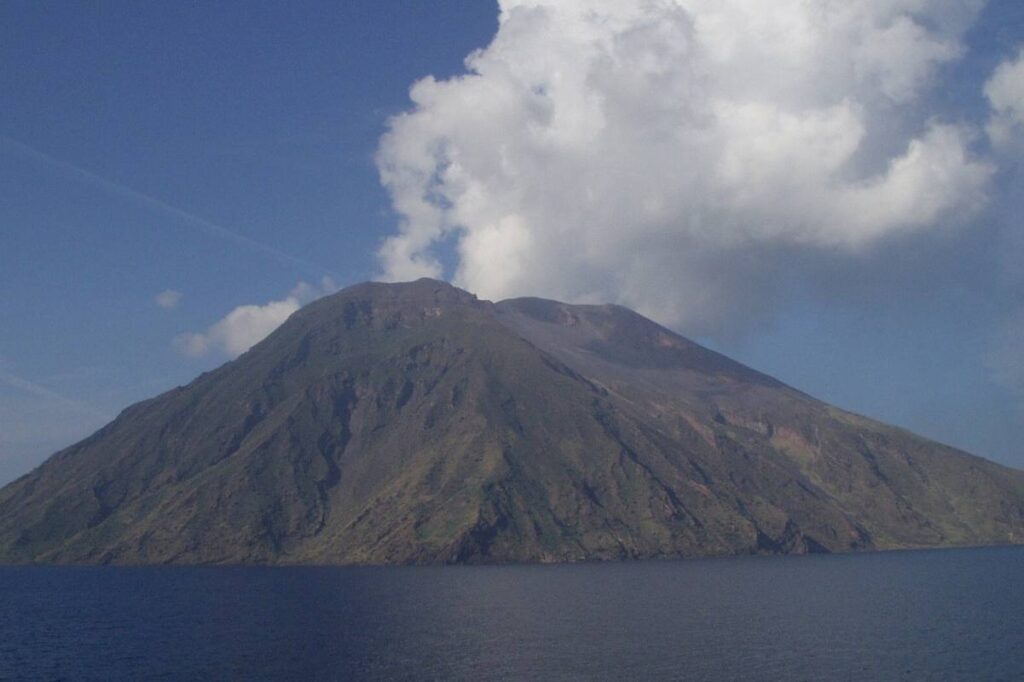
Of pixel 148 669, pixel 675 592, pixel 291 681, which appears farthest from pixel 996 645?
pixel 148 669

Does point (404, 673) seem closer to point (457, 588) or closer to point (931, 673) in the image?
point (931, 673)

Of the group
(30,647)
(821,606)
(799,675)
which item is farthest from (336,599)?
(799,675)

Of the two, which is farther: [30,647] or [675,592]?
[675,592]

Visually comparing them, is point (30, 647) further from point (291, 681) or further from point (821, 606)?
point (821, 606)

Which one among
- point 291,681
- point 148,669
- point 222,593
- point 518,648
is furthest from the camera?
point 222,593

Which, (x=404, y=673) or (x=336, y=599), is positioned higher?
(x=336, y=599)

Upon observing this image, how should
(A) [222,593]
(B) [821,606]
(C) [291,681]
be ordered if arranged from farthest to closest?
1. (A) [222,593]
2. (B) [821,606]
3. (C) [291,681]
